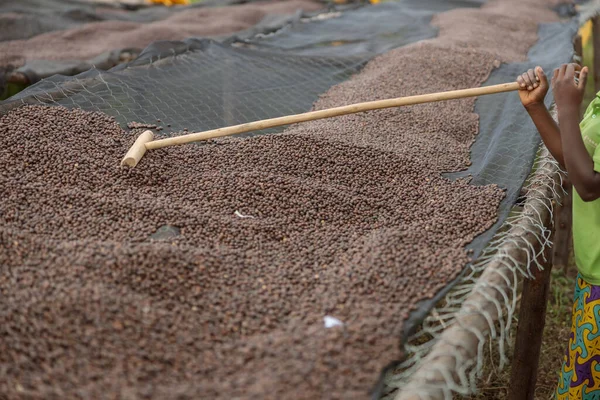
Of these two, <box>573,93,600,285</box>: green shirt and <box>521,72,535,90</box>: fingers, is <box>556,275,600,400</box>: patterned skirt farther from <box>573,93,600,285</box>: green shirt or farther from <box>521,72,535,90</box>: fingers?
<box>521,72,535,90</box>: fingers

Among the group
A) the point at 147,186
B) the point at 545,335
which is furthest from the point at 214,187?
the point at 545,335

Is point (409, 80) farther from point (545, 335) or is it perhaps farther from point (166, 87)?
point (545, 335)

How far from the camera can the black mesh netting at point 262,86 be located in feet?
7.66

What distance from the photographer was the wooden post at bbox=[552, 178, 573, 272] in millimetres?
3257

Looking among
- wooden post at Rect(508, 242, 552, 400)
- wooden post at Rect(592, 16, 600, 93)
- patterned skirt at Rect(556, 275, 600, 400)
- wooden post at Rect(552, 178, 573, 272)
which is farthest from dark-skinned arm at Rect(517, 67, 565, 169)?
wooden post at Rect(592, 16, 600, 93)

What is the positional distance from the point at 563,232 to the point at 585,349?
1.84m

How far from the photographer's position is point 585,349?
1.63 meters

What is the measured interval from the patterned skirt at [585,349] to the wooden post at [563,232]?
5.29 ft

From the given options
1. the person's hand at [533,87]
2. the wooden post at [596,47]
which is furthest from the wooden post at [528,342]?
the wooden post at [596,47]

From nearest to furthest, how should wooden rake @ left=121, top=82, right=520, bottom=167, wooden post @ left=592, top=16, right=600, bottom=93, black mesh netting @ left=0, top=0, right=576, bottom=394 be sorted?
wooden rake @ left=121, top=82, right=520, bottom=167
black mesh netting @ left=0, top=0, right=576, bottom=394
wooden post @ left=592, top=16, right=600, bottom=93

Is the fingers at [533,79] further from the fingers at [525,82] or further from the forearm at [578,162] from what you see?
the forearm at [578,162]

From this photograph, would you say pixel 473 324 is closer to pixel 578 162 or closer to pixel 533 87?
pixel 578 162

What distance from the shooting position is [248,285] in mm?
1444

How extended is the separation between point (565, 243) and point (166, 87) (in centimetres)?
242
